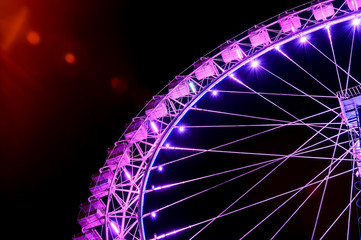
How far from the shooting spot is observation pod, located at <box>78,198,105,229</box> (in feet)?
53.1

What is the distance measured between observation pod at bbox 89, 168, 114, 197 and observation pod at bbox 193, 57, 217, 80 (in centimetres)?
518

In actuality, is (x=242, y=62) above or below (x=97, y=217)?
above

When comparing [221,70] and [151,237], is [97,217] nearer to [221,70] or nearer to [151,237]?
[151,237]

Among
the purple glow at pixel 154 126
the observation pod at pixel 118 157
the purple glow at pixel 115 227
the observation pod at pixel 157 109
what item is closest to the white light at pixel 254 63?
the observation pod at pixel 157 109

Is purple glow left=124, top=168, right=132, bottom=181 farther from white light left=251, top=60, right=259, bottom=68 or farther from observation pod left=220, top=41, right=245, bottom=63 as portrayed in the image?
white light left=251, top=60, right=259, bottom=68

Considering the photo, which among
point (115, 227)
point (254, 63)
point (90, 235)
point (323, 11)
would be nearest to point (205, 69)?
point (254, 63)

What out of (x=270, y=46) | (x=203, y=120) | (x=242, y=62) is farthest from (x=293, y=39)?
(x=203, y=120)

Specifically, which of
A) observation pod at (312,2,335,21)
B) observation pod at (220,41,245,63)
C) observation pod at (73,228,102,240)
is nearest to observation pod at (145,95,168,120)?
observation pod at (220,41,245,63)

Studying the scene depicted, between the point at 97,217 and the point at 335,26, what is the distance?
35.8ft

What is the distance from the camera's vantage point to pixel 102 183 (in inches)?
666

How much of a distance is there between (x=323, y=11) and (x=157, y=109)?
23.4 ft

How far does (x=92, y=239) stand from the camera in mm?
15945

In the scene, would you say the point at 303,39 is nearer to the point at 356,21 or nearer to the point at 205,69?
the point at 356,21

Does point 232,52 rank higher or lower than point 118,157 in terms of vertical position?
higher
